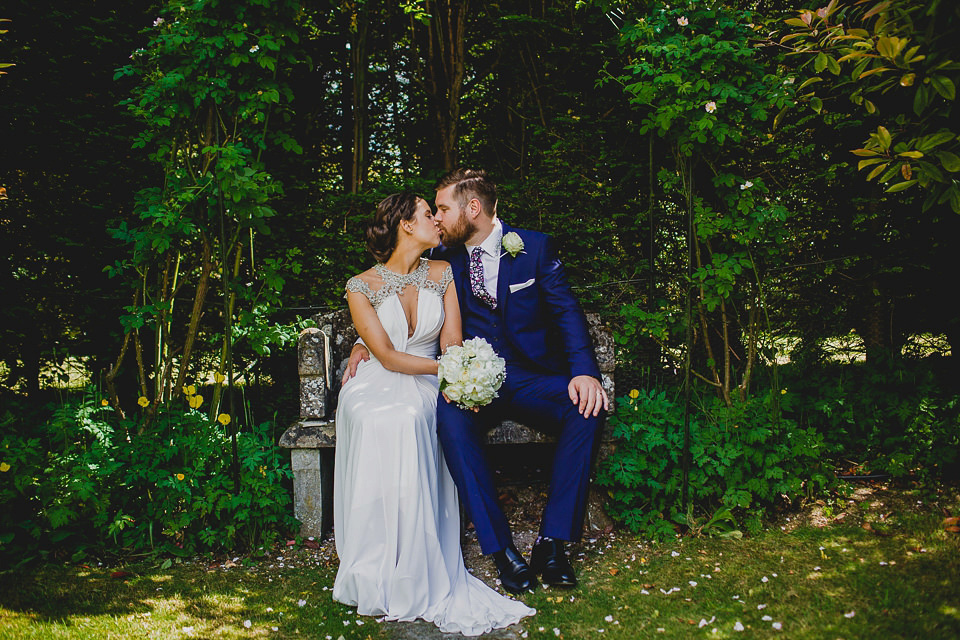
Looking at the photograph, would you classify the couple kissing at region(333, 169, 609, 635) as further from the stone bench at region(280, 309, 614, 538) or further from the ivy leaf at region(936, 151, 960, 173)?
the ivy leaf at region(936, 151, 960, 173)

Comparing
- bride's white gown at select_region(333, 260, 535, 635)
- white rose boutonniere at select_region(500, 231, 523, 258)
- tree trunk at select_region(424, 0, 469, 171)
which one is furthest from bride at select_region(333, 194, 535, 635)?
tree trunk at select_region(424, 0, 469, 171)

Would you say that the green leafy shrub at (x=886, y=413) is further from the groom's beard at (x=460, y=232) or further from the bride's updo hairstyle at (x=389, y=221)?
the bride's updo hairstyle at (x=389, y=221)

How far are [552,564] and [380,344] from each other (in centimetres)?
133

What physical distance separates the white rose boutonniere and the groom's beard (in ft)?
0.78

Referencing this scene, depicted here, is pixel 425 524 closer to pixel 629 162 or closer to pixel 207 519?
pixel 207 519

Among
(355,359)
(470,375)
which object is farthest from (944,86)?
(355,359)

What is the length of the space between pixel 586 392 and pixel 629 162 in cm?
185

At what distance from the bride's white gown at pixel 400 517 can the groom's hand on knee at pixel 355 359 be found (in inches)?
5.0

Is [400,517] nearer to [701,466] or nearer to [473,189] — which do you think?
[701,466]

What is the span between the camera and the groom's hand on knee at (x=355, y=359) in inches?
139

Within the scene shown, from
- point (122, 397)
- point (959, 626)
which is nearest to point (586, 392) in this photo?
point (959, 626)

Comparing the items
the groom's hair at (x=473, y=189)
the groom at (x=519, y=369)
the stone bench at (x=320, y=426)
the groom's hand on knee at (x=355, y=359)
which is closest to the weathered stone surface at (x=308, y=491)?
the stone bench at (x=320, y=426)

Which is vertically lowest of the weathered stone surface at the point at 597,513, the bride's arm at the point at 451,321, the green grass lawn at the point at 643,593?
the green grass lawn at the point at 643,593

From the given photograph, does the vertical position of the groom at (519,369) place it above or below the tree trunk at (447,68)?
below
